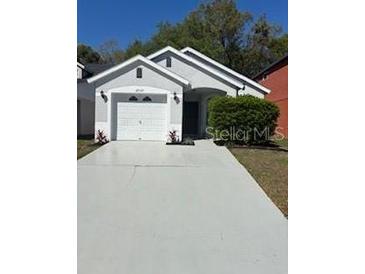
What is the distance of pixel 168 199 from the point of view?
6.38 metres

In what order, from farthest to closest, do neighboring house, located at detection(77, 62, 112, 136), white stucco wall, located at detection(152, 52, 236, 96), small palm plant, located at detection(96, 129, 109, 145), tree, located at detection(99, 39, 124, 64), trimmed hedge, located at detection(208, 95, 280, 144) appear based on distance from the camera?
tree, located at detection(99, 39, 124, 64), neighboring house, located at detection(77, 62, 112, 136), white stucco wall, located at detection(152, 52, 236, 96), small palm plant, located at detection(96, 129, 109, 145), trimmed hedge, located at detection(208, 95, 280, 144)

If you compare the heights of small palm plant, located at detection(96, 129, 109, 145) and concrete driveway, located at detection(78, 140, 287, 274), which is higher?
small palm plant, located at detection(96, 129, 109, 145)

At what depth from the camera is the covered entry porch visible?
68.6 ft

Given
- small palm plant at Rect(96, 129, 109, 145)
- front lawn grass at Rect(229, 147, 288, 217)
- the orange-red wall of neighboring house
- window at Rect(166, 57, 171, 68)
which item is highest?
window at Rect(166, 57, 171, 68)

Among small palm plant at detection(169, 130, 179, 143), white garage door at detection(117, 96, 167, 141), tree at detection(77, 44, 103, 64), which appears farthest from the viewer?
tree at detection(77, 44, 103, 64)

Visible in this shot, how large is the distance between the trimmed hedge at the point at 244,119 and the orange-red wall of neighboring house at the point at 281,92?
5578 millimetres

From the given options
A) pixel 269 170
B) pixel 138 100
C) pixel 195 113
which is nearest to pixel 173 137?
pixel 138 100

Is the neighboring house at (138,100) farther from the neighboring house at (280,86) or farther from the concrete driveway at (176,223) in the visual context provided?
the concrete driveway at (176,223)

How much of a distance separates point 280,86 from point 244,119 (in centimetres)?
867

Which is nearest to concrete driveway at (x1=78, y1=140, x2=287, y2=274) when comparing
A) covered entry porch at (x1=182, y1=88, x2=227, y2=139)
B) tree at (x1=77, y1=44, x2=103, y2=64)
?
covered entry porch at (x1=182, y1=88, x2=227, y2=139)

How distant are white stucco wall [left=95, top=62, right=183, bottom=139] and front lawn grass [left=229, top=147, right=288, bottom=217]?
3.83m

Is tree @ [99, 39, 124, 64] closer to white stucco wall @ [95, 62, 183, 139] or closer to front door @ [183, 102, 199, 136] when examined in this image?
front door @ [183, 102, 199, 136]

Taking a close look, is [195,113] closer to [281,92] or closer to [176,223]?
[281,92]
